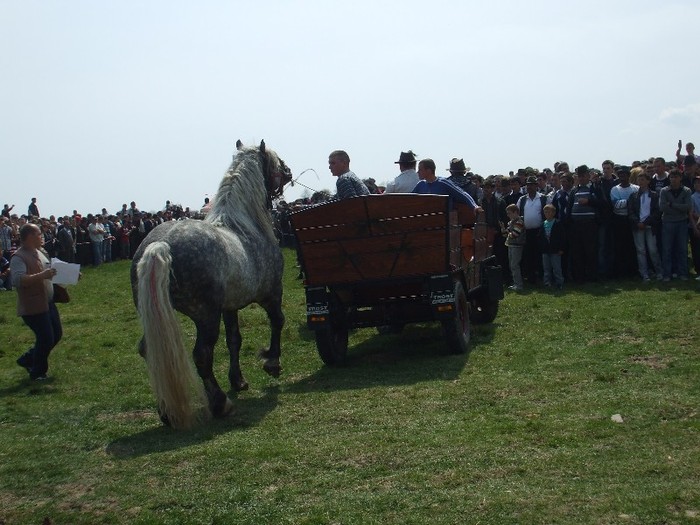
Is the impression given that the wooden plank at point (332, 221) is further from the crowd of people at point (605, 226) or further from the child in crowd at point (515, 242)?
the child in crowd at point (515, 242)

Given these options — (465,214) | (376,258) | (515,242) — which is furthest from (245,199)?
(515,242)

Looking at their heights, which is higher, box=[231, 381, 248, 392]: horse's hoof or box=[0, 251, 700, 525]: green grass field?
box=[231, 381, 248, 392]: horse's hoof

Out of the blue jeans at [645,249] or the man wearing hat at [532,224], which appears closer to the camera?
the blue jeans at [645,249]

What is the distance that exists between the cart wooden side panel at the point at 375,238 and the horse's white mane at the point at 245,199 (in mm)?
610

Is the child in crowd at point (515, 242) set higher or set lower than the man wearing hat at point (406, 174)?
lower

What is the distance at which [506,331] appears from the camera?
12.4m

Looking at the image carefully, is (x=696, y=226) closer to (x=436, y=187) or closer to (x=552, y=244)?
(x=552, y=244)

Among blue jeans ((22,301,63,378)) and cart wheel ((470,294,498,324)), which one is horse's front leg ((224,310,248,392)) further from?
cart wheel ((470,294,498,324))

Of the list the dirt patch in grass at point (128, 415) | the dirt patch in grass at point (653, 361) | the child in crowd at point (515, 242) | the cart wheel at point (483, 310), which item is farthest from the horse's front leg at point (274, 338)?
the child in crowd at point (515, 242)

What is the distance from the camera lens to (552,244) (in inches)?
642

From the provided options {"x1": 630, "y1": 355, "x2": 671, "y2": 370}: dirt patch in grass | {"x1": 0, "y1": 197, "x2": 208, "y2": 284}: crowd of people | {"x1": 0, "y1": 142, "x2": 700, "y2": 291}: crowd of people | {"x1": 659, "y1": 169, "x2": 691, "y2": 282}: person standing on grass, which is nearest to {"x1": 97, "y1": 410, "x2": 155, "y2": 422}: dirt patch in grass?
{"x1": 630, "y1": 355, "x2": 671, "y2": 370}: dirt patch in grass

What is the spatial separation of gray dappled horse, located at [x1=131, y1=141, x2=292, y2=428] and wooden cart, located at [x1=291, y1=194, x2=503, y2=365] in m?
0.57

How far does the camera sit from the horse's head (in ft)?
33.4

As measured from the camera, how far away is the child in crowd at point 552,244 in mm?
16281
